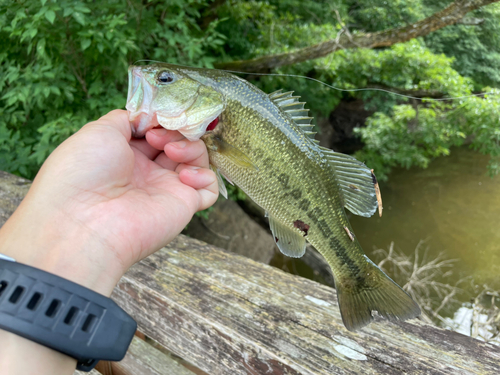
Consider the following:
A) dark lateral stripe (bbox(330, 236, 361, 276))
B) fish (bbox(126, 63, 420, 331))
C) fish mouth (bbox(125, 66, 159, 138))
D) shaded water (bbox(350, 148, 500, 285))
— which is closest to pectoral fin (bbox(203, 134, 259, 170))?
fish (bbox(126, 63, 420, 331))

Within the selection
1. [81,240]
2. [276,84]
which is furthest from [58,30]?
[276,84]

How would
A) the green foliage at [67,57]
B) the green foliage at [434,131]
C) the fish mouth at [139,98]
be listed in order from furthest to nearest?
the green foliage at [434,131]
the green foliage at [67,57]
the fish mouth at [139,98]

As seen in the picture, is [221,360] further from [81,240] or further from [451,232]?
[451,232]

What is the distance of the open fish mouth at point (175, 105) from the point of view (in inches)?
44.7

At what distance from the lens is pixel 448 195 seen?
8.05 metres

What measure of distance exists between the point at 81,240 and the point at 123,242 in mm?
113

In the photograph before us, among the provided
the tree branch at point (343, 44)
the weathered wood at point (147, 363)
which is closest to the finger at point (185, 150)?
the weathered wood at point (147, 363)

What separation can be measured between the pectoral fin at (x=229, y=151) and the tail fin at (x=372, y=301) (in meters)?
0.56

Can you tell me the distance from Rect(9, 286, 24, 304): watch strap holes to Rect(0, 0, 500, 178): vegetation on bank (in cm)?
170

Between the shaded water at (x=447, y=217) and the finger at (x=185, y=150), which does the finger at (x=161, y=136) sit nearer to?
the finger at (x=185, y=150)

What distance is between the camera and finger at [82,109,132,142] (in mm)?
1141

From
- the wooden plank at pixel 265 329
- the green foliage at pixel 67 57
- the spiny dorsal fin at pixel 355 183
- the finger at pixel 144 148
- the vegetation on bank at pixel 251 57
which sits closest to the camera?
the wooden plank at pixel 265 329

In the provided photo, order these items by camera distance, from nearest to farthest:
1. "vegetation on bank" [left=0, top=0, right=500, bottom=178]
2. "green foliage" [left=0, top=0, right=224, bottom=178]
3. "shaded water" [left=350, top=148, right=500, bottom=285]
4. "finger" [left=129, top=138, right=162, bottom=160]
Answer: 1. "finger" [left=129, top=138, right=162, bottom=160]
2. "green foliage" [left=0, top=0, right=224, bottom=178]
3. "vegetation on bank" [left=0, top=0, right=500, bottom=178]
4. "shaded water" [left=350, top=148, right=500, bottom=285]

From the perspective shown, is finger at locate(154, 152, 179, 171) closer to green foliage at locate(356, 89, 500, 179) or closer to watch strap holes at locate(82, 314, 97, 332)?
watch strap holes at locate(82, 314, 97, 332)
